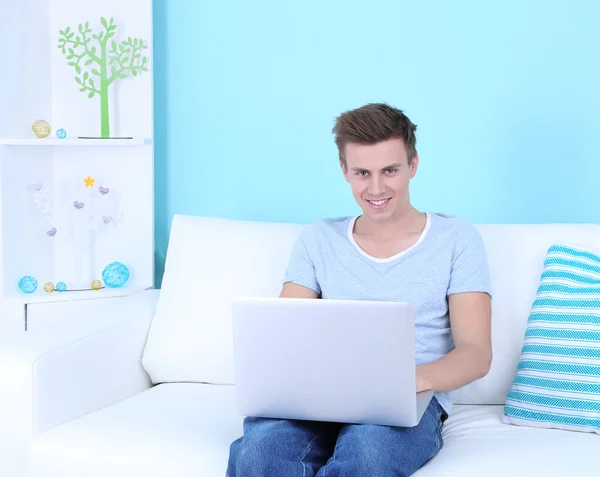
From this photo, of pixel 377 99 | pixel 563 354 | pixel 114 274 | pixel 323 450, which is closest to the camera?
pixel 323 450

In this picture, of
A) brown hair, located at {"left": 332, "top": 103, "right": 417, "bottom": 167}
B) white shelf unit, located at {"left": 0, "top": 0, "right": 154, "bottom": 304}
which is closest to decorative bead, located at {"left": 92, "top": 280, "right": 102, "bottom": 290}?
white shelf unit, located at {"left": 0, "top": 0, "right": 154, "bottom": 304}

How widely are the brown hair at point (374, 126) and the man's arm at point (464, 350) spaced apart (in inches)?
A: 14.3

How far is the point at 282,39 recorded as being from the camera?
9.40 feet

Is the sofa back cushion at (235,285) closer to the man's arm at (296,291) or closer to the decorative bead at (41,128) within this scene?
the man's arm at (296,291)

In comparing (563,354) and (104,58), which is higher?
(104,58)

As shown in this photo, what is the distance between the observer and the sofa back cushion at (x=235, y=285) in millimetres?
2156

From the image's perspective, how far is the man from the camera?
1791 mm

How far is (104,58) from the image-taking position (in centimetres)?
287

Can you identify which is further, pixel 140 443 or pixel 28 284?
pixel 28 284

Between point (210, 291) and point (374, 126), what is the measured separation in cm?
68

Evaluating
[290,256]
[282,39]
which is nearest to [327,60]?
[282,39]

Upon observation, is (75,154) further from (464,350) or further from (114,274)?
(464,350)

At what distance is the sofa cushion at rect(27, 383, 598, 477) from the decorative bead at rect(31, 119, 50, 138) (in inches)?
43.8

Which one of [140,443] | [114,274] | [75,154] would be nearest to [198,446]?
[140,443]
